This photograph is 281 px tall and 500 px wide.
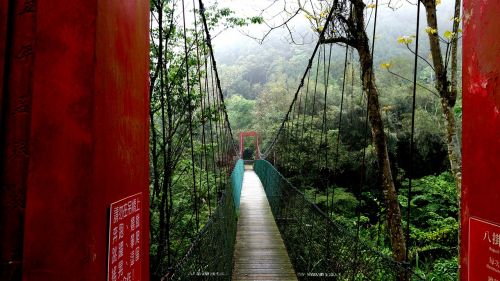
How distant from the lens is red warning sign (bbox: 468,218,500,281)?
0.80 meters

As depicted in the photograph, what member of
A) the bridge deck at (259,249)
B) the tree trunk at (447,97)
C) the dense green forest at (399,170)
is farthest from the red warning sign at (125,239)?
the dense green forest at (399,170)

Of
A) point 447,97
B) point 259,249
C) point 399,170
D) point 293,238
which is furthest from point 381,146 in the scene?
point 399,170

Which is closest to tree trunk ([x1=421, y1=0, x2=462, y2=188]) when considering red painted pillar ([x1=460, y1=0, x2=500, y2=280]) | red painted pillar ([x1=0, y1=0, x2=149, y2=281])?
red painted pillar ([x1=460, y1=0, x2=500, y2=280])

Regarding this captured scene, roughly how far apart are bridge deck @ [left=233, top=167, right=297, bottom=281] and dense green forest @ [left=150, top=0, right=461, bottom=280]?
0.61 m

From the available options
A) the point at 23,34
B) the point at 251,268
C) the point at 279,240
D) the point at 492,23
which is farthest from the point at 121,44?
the point at 279,240

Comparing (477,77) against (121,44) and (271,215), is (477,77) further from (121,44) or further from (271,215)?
(271,215)

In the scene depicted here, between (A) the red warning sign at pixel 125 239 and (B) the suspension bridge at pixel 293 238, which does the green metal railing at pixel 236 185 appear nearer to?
(B) the suspension bridge at pixel 293 238

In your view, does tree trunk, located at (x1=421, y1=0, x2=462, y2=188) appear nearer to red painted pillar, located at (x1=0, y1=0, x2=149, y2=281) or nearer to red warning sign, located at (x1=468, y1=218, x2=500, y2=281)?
red warning sign, located at (x1=468, y1=218, x2=500, y2=281)

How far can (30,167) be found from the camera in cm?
69

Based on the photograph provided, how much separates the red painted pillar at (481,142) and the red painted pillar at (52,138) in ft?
2.60

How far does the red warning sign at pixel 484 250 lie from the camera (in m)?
0.80

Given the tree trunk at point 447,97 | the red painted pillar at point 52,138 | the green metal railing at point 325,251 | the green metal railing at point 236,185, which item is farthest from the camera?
the green metal railing at point 236,185

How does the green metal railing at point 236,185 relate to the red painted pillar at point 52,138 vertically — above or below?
below

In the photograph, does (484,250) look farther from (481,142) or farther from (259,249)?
(259,249)
